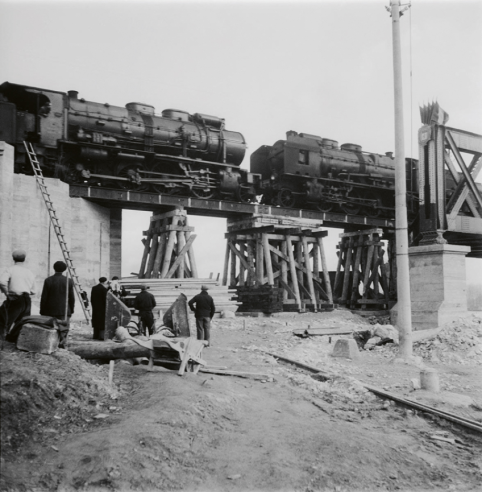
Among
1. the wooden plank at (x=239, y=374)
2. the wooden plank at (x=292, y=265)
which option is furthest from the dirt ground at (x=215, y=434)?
the wooden plank at (x=292, y=265)

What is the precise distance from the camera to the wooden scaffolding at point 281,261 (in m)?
19.2

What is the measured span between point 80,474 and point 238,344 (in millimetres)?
7633

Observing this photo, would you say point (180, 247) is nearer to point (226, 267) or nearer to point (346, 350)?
point (226, 267)

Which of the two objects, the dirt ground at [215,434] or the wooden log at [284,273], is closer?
the dirt ground at [215,434]

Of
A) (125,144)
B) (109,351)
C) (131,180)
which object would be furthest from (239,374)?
(125,144)

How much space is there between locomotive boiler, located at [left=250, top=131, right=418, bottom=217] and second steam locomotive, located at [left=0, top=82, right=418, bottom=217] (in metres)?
0.04

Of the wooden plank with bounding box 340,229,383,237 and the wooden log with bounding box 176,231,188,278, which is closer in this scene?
the wooden log with bounding box 176,231,188,278

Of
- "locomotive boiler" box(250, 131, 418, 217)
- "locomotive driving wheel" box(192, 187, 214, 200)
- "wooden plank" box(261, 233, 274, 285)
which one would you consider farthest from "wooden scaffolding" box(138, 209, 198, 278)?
"locomotive boiler" box(250, 131, 418, 217)

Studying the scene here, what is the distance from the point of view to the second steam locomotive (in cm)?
1505

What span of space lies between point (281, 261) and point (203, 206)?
427 centimetres

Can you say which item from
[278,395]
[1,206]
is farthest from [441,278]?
[1,206]

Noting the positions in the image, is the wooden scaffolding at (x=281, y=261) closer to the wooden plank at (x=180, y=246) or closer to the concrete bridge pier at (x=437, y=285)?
the wooden plank at (x=180, y=246)

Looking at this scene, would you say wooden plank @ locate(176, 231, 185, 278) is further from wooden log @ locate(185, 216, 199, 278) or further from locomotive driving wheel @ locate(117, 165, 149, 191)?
locomotive driving wheel @ locate(117, 165, 149, 191)

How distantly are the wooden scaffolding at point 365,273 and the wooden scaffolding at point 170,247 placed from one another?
27.6 feet
